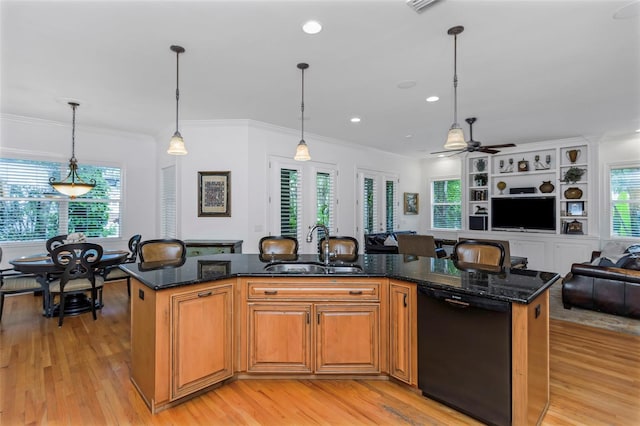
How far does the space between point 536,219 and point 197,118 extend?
7311mm

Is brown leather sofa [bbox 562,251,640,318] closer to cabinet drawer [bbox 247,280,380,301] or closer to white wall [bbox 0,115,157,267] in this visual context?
cabinet drawer [bbox 247,280,380,301]

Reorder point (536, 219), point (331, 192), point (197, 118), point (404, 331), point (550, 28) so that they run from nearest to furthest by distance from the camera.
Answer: point (404, 331), point (550, 28), point (197, 118), point (331, 192), point (536, 219)

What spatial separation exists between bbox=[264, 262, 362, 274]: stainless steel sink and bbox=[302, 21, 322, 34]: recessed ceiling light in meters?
1.99

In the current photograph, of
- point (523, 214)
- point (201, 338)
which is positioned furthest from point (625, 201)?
point (201, 338)

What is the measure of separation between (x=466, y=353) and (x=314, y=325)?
111 centimetres

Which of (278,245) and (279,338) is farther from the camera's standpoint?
(278,245)

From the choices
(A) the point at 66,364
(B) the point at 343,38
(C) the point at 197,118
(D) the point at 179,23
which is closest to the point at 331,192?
(C) the point at 197,118

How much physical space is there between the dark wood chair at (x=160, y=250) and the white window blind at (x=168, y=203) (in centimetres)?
229

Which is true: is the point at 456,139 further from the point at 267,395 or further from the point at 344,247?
the point at 267,395

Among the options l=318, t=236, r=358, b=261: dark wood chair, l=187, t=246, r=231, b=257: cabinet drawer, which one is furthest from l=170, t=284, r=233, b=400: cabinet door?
l=187, t=246, r=231, b=257: cabinet drawer

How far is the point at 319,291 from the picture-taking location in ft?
8.45

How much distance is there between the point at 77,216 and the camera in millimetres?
5816

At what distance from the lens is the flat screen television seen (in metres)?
7.05

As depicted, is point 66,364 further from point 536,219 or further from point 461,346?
point 536,219
